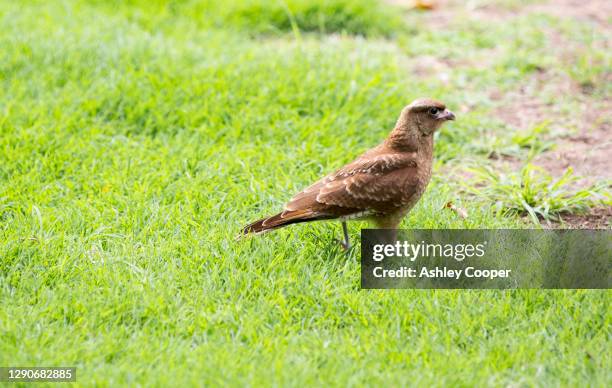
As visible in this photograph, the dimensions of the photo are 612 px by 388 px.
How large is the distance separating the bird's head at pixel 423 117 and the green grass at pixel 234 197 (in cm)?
59

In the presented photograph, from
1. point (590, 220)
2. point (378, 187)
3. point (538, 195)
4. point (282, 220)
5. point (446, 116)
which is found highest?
point (446, 116)

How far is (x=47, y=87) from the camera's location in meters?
7.29

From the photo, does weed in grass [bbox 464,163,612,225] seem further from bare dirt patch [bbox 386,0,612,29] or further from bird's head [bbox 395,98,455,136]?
bare dirt patch [bbox 386,0,612,29]

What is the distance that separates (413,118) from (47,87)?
3.46 meters

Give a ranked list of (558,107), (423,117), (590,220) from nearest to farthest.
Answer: (423,117), (590,220), (558,107)

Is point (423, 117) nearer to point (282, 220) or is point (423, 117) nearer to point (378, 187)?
point (378, 187)

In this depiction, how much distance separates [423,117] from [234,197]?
143 centimetres

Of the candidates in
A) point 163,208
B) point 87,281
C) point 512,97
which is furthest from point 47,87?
point 512,97

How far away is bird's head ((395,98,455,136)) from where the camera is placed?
18.1ft

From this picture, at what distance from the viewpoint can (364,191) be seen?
516cm

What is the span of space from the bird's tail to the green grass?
0.13m

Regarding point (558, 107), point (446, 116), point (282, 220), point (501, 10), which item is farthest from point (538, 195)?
point (501, 10)

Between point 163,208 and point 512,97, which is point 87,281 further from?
point 512,97

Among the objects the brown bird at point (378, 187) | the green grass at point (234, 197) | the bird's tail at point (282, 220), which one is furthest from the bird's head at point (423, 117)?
the bird's tail at point (282, 220)
